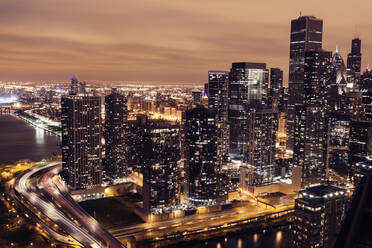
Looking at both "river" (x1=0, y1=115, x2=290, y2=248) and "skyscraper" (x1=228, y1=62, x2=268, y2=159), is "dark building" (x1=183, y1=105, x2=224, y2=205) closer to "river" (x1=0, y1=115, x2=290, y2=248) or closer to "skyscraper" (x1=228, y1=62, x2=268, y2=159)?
"river" (x1=0, y1=115, x2=290, y2=248)

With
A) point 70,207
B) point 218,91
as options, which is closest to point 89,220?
point 70,207

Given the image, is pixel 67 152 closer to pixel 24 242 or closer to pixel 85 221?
pixel 85 221

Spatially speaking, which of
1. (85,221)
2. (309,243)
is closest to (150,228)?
(85,221)

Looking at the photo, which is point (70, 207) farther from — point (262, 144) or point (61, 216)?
point (262, 144)

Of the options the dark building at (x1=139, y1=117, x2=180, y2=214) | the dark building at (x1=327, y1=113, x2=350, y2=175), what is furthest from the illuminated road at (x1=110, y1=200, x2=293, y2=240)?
the dark building at (x1=327, y1=113, x2=350, y2=175)

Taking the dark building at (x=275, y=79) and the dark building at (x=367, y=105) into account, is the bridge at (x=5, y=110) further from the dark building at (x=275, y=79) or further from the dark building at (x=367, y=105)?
the dark building at (x=367, y=105)
